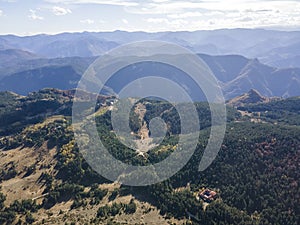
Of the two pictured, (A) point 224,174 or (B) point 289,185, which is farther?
(A) point 224,174

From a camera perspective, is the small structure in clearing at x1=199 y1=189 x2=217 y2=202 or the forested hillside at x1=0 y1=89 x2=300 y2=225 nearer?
the forested hillside at x1=0 y1=89 x2=300 y2=225

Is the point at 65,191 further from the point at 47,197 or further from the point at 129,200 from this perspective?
the point at 129,200

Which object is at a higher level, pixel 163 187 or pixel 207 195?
pixel 163 187

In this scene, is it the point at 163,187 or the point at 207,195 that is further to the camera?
the point at 163,187

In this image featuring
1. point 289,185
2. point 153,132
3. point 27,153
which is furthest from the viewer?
point 153,132

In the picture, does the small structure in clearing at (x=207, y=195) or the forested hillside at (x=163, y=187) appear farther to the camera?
the small structure in clearing at (x=207, y=195)

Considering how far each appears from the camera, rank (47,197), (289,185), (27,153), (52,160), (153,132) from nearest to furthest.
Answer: (289,185)
(47,197)
(52,160)
(27,153)
(153,132)

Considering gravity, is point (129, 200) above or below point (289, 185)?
below

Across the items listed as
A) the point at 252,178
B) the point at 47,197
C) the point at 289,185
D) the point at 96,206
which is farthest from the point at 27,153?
the point at 289,185

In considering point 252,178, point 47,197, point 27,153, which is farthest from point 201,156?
point 27,153
